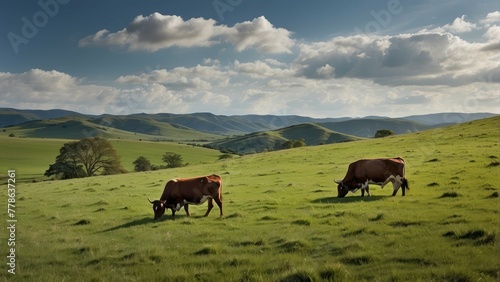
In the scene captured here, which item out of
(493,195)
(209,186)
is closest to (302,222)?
(209,186)

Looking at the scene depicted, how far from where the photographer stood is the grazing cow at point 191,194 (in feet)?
63.5

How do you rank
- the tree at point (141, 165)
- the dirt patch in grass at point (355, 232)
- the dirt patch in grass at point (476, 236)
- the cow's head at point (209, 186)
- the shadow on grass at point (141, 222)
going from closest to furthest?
the dirt patch in grass at point (476, 236)
the dirt patch in grass at point (355, 232)
the shadow on grass at point (141, 222)
the cow's head at point (209, 186)
the tree at point (141, 165)

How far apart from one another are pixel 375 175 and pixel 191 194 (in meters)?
10.9

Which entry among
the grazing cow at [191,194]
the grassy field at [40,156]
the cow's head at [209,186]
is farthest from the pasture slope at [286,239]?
the grassy field at [40,156]

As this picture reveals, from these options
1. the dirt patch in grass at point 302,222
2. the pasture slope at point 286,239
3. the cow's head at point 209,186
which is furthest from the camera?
the cow's head at point 209,186

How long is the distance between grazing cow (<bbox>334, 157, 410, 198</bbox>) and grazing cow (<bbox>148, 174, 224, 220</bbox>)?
26.8ft

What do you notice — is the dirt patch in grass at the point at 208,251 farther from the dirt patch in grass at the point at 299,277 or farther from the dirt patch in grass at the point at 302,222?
the dirt patch in grass at the point at 302,222

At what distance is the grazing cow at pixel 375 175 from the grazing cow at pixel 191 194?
8183 mm

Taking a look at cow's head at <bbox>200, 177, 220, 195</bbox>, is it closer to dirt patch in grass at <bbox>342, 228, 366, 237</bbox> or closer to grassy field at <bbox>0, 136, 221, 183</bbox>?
dirt patch in grass at <bbox>342, 228, 366, 237</bbox>

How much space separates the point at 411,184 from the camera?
80.9 ft

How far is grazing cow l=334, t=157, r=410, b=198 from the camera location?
20922 mm

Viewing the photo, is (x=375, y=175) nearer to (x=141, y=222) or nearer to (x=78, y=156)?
(x=141, y=222)

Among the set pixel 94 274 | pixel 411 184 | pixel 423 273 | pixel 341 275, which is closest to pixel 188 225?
pixel 94 274

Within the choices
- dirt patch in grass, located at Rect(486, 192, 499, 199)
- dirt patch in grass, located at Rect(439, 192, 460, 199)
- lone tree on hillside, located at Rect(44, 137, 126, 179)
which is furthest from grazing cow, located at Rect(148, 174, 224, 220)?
lone tree on hillside, located at Rect(44, 137, 126, 179)
